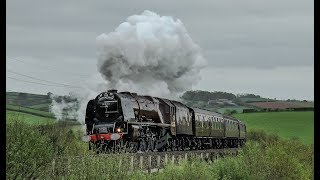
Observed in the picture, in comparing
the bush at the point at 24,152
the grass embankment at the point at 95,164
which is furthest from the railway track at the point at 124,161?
the bush at the point at 24,152

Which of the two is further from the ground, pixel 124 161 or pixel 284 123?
pixel 284 123

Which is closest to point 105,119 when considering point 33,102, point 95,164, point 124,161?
point 124,161

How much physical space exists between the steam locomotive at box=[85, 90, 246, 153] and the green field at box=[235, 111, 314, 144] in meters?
46.6

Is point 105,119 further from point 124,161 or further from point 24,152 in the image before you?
point 24,152

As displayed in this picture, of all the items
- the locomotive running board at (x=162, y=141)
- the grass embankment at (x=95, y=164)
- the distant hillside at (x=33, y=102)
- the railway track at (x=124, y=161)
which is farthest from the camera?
the distant hillside at (x=33, y=102)

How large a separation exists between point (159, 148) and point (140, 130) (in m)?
4.20

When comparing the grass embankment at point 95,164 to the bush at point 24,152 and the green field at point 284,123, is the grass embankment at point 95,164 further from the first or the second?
the green field at point 284,123

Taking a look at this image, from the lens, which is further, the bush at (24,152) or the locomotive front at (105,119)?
the locomotive front at (105,119)

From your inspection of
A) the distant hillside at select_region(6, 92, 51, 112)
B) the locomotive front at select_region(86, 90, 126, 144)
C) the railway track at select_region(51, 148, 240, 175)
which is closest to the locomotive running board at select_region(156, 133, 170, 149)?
the railway track at select_region(51, 148, 240, 175)

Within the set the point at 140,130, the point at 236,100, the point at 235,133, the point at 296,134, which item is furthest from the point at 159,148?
the point at 236,100

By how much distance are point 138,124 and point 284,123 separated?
64965mm

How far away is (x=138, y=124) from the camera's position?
3097cm

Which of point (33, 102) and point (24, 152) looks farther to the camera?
point (33, 102)

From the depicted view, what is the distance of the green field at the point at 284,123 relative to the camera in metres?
87.8
